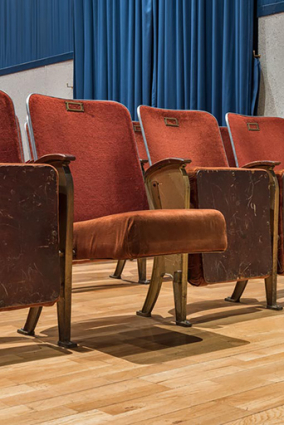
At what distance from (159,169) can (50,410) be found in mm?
963

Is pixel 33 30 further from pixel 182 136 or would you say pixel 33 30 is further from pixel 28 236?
pixel 28 236

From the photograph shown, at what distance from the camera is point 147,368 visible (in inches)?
59.6

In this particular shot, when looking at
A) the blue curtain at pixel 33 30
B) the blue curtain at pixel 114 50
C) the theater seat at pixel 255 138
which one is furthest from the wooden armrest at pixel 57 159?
the blue curtain at pixel 33 30

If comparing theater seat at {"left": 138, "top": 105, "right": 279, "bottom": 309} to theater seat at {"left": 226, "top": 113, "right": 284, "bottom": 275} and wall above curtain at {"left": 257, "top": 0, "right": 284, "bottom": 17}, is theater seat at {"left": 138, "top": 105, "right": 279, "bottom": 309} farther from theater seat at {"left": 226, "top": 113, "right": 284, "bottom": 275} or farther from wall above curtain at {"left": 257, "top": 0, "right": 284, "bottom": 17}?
wall above curtain at {"left": 257, "top": 0, "right": 284, "bottom": 17}

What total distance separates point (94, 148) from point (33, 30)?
14.4ft

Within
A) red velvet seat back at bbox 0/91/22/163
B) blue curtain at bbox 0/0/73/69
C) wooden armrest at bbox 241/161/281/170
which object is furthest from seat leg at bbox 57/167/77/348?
blue curtain at bbox 0/0/73/69

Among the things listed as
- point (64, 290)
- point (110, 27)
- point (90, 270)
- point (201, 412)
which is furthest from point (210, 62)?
point (201, 412)

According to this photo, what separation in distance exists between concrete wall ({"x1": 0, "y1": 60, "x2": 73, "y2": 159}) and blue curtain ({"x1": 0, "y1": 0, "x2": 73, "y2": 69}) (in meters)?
0.12

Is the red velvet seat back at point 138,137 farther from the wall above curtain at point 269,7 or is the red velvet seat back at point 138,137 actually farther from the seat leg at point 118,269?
the wall above curtain at point 269,7

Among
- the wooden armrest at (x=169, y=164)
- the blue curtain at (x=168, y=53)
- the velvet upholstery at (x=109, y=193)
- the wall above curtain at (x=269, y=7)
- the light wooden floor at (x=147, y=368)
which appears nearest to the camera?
the light wooden floor at (x=147, y=368)

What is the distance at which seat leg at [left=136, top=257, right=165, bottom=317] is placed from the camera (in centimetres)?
203

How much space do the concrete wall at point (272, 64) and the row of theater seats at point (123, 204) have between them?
1743mm

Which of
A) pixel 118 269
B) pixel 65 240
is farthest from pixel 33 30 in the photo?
pixel 65 240

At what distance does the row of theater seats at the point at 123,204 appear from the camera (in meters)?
1.54
